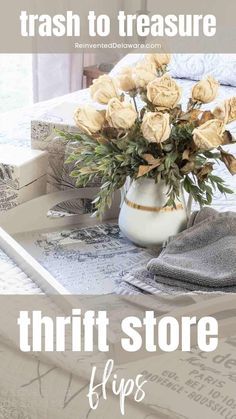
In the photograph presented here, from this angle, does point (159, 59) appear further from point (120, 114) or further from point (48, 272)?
point (48, 272)

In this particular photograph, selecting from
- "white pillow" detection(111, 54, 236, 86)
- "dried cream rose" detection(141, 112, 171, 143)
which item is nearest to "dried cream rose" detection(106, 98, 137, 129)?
"dried cream rose" detection(141, 112, 171, 143)

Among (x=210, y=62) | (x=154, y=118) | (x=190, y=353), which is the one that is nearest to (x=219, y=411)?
(x=190, y=353)

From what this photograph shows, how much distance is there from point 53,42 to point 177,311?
2651 millimetres

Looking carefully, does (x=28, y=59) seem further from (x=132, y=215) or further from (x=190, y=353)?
(x=190, y=353)

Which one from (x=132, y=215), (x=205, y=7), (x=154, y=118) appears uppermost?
(x=205, y=7)

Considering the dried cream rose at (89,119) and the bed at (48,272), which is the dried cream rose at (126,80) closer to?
the dried cream rose at (89,119)

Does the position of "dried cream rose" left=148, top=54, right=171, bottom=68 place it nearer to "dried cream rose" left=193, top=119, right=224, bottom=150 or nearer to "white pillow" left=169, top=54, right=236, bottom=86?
"dried cream rose" left=193, top=119, right=224, bottom=150

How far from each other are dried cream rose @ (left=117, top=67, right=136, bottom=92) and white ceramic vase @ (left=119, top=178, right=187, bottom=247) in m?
0.16

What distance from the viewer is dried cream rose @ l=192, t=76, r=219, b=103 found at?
1079 mm

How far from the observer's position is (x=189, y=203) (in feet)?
3.84

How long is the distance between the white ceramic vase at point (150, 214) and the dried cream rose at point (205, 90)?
0.52 feet

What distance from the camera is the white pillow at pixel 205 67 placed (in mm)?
2656

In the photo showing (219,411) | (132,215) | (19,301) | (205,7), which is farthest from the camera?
(205,7)

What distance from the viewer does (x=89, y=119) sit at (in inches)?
42.3
